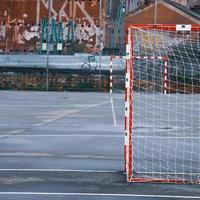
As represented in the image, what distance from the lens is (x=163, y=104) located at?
26375mm

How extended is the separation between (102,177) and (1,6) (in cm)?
3087

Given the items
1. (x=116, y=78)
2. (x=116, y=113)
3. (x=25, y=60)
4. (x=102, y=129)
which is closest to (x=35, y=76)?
(x=25, y=60)

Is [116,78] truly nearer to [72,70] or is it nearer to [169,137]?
[72,70]

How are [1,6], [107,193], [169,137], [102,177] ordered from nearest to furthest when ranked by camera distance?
[107,193], [102,177], [169,137], [1,6]

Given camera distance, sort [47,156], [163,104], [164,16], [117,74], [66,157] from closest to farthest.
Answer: [66,157], [47,156], [163,104], [117,74], [164,16]

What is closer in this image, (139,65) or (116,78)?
(139,65)

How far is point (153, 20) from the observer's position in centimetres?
3722

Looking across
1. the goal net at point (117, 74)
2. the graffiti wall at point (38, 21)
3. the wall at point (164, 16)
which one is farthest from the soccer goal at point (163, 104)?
the graffiti wall at point (38, 21)

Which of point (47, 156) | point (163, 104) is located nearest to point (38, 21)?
point (163, 104)

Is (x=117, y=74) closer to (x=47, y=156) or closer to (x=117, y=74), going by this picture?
(x=117, y=74)

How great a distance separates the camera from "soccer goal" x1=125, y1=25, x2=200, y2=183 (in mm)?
11688

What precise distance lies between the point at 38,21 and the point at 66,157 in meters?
27.5

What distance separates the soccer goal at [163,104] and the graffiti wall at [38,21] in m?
7.83

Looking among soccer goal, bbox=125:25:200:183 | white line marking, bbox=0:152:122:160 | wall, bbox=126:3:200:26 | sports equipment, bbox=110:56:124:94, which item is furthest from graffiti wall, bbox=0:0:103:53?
white line marking, bbox=0:152:122:160
